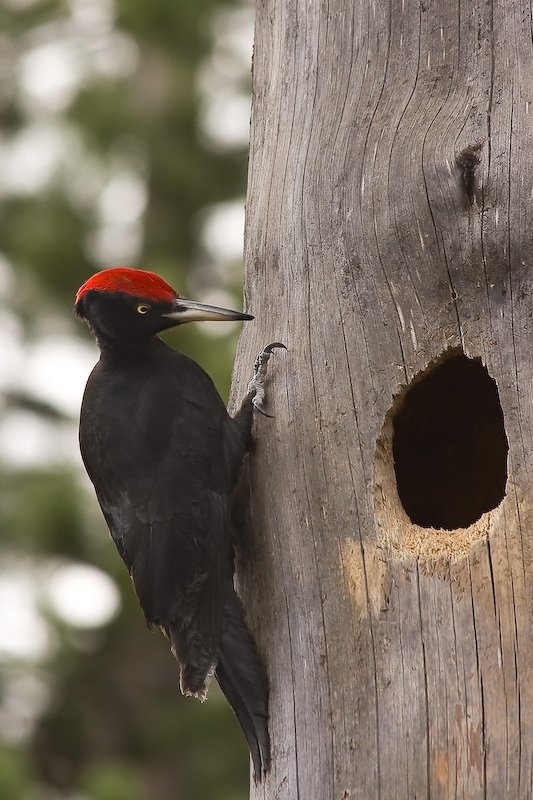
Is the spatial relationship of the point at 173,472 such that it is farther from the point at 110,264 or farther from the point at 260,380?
the point at 110,264

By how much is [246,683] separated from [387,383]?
2.92 feet

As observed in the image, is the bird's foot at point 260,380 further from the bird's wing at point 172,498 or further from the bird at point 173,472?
the bird's wing at point 172,498

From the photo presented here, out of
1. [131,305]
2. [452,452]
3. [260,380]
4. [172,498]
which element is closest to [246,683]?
[172,498]

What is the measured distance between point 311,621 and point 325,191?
1.13 metres

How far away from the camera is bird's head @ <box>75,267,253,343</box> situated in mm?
3832

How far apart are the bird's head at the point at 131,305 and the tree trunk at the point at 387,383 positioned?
37 centimetres

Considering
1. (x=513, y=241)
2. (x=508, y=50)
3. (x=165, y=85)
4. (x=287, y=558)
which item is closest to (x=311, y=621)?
(x=287, y=558)

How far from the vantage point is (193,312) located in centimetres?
383

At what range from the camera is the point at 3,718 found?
26.2 ft

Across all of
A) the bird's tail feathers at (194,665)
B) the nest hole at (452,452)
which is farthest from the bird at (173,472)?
the nest hole at (452,452)

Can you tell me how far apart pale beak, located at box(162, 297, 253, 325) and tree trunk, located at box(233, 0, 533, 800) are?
12 centimetres

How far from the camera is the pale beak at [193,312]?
12.0 ft

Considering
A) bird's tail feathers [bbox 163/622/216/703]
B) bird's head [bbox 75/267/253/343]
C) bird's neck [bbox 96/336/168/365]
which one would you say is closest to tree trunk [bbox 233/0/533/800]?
bird's tail feathers [bbox 163/622/216/703]

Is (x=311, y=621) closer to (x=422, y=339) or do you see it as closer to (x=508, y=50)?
(x=422, y=339)
